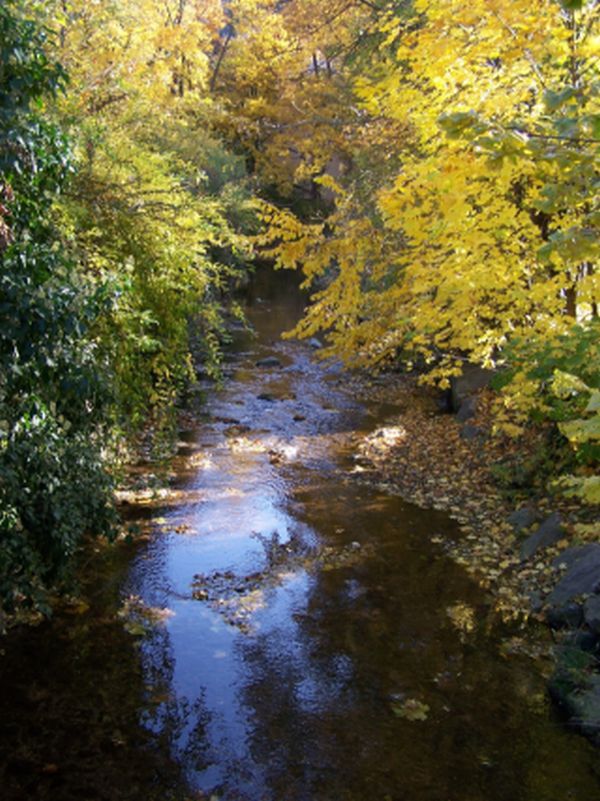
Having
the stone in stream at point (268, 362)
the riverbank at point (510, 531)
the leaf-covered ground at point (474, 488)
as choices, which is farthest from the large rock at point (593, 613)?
the stone in stream at point (268, 362)

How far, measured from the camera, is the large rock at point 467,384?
46.6 feet

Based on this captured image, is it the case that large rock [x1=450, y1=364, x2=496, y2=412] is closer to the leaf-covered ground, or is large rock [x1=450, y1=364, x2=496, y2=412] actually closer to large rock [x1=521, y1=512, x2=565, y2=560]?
the leaf-covered ground

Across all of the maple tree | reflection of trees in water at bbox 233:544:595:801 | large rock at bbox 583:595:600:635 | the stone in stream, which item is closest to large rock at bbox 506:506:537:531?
reflection of trees in water at bbox 233:544:595:801

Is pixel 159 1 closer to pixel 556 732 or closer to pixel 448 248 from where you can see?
pixel 448 248

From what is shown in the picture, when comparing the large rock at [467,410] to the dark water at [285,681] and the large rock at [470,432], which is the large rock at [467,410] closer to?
the large rock at [470,432]

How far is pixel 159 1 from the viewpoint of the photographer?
25422 mm

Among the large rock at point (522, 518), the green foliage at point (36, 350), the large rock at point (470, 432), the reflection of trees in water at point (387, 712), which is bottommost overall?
the reflection of trees in water at point (387, 712)

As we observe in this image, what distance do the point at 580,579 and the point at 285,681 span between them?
9.39ft

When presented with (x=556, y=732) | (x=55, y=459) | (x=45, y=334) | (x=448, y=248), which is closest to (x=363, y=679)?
(x=556, y=732)

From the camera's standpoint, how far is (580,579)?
6941 millimetres

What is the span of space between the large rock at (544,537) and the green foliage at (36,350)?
4.79 meters

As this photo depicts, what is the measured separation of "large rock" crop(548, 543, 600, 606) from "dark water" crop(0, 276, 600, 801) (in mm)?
699

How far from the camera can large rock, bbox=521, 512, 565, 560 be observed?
812cm

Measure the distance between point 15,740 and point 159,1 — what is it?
25672mm
